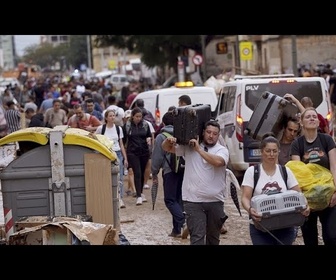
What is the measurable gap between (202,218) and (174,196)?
2.78 m

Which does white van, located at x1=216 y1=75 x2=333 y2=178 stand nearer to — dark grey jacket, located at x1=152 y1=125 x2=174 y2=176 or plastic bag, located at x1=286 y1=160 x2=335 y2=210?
dark grey jacket, located at x1=152 y1=125 x2=174 y2=176

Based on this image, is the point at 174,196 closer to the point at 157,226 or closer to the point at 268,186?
the point at 157,226

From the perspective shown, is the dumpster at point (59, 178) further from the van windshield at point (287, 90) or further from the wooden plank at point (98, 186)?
the van windshield at point (287, 90)

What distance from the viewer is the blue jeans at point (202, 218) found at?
31.1 ft

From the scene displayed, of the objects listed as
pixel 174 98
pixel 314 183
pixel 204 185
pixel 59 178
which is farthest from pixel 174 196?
pixel 174 98

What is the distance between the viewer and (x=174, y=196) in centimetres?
1227

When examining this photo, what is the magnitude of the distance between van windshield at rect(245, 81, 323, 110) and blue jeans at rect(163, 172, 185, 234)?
14.9 ft

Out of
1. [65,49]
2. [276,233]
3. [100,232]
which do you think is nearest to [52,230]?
[100,232]

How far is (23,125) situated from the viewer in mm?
20938

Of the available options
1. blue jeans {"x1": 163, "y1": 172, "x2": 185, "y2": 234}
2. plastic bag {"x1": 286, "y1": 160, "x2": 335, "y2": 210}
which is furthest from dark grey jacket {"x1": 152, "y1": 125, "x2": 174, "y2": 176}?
plastic bag {"x1": 286, "y1": 160, "x2": 335, "y2": 210}
